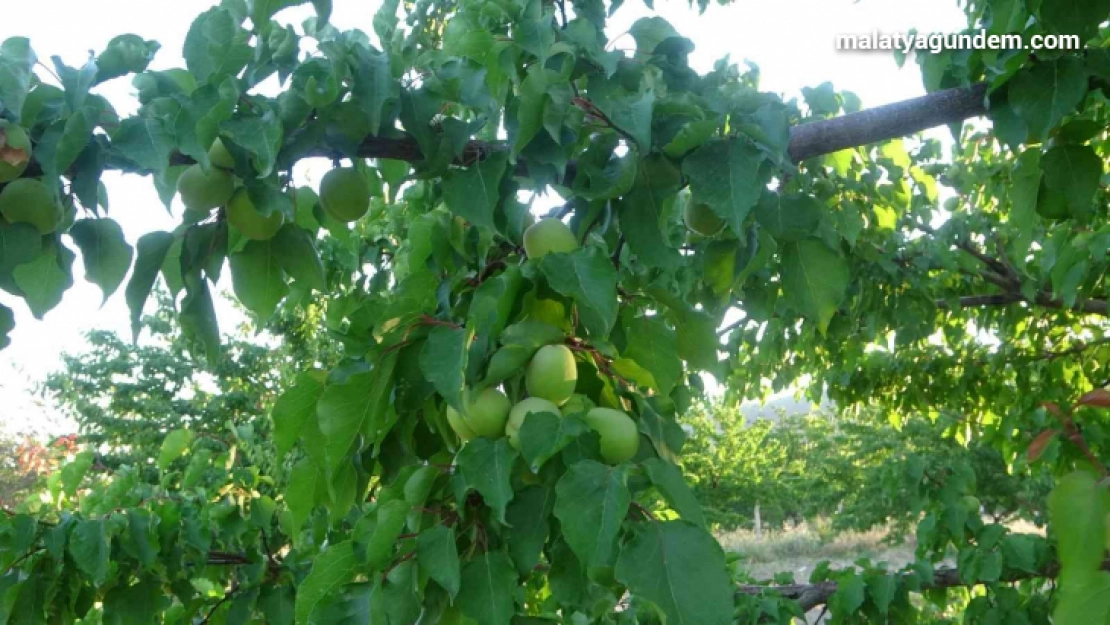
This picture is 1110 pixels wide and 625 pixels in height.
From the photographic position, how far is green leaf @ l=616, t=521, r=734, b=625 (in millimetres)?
735

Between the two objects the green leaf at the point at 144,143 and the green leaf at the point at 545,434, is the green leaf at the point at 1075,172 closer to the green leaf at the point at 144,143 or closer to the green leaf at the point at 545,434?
the green leaf at the point at 545,434

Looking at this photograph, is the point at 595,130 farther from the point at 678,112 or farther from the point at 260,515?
the point at 260,515

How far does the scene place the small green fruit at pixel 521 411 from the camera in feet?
2.82

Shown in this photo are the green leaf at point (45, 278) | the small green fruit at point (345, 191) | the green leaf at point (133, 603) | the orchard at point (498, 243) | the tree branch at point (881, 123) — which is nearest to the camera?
the orchard at point (498, 243)

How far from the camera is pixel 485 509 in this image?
0.94m

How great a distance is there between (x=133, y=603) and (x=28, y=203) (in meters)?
1.31

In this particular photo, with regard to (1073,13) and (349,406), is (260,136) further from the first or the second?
(1073,13)

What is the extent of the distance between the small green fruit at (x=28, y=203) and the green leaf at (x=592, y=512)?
66 centimetres

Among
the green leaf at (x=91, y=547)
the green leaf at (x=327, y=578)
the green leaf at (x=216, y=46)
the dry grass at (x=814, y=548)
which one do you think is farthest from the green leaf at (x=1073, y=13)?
the dry grass at (x=814, y=548)

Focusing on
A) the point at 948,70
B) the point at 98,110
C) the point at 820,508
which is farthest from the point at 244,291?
the point at 820,508

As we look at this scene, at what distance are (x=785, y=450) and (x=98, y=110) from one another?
22.2 metres

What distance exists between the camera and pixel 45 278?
1.06m

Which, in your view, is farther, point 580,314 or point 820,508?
point 820,508

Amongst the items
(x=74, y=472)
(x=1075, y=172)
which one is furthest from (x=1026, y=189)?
(x=74, y=472)
